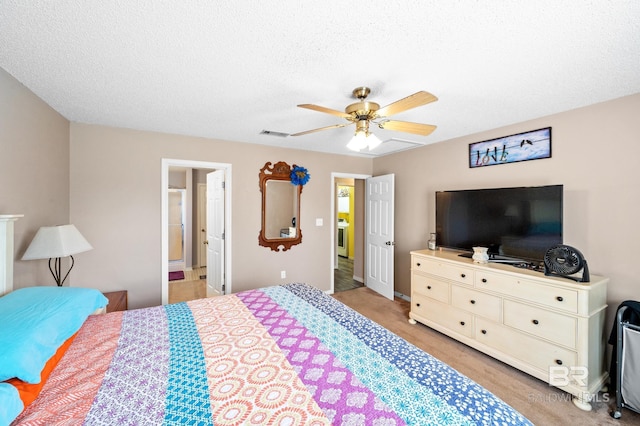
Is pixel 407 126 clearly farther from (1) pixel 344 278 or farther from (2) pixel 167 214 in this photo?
(1) pixel 344 278

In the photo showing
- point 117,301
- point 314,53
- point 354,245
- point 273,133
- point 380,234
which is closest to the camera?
point 314,53

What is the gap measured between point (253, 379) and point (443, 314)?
252cm

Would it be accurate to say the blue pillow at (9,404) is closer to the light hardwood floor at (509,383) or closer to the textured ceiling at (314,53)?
the textured ceiling at (314,53)

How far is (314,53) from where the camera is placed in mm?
1556

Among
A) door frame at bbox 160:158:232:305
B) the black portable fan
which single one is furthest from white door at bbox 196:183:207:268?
the black portable fan

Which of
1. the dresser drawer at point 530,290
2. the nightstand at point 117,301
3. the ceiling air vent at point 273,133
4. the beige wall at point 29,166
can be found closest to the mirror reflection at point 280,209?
the ceiling air vent at point 273,133

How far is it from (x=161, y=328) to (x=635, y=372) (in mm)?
3194

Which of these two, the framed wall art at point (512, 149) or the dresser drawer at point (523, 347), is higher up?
the framed wall art at point (512, 149)

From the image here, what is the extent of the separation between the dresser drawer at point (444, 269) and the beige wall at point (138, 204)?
1976 mm

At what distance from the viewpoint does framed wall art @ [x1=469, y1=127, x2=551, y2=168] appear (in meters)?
2.64

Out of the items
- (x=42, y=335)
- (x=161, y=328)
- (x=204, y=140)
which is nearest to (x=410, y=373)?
(x=161, y=328)

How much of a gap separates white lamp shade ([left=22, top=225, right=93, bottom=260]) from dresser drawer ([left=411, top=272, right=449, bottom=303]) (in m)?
3.42

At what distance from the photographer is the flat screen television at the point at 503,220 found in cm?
244

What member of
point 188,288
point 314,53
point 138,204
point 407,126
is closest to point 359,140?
point 407,126
